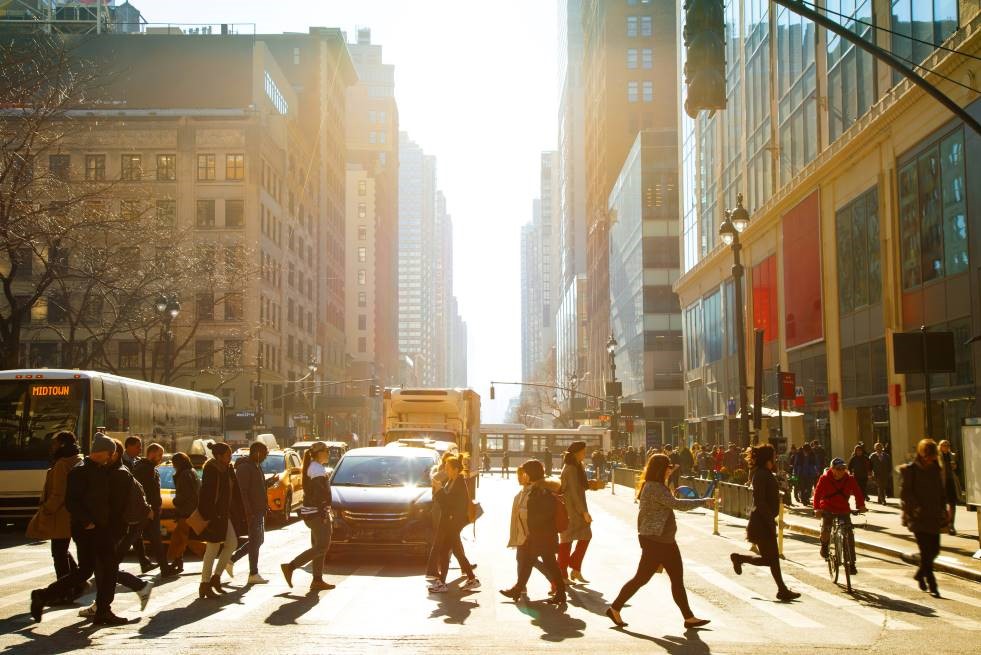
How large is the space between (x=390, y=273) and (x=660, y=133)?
114 m

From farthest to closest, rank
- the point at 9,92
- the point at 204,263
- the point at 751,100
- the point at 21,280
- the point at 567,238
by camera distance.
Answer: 1. the point at 567,238
2. the point at 21,280
3. the point at 204,263
4. the point at 751,100
5. the point at 9,92

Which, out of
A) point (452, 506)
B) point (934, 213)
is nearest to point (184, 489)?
point (452, 506)

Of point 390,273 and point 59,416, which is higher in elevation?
point 390,273

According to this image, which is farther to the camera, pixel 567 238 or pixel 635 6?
pixel 567 238

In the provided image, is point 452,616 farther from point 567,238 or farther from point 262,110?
point 567,238

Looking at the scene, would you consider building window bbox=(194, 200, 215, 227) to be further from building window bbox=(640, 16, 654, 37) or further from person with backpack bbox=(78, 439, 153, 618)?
person with backpack bbox=(78, 439, 153, 618)

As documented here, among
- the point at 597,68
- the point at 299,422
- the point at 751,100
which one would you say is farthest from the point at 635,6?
the point at 751,100

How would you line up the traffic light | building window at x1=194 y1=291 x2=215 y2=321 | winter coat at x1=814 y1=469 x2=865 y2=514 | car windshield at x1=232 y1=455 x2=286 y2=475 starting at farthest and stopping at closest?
1. building window at x1=194 y1=291 x2=215 y2=321
2. car windshield at x1=232 y1=455 x2=286 y2=475
3. winter coat at x1=814 y1=469 x2=865 y2=514
4. the traffic light

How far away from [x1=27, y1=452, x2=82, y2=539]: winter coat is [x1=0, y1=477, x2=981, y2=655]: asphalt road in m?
0.89

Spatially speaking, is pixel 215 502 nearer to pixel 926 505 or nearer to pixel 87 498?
pixel 87 498

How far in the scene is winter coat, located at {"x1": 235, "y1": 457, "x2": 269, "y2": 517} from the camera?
14.4 meters

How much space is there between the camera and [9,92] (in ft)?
80.9

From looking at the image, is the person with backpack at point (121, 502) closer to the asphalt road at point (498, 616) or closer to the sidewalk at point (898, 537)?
the asphalt road at point (498, 616)

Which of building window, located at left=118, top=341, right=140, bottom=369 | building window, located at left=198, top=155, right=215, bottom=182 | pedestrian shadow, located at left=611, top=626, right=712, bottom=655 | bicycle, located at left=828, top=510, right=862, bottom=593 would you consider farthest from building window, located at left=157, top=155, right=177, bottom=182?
pedestrian shadow, located at left=611, top=626, right=712, bottom=655
